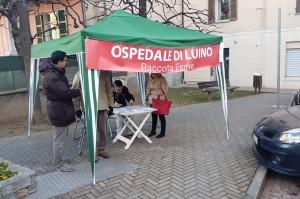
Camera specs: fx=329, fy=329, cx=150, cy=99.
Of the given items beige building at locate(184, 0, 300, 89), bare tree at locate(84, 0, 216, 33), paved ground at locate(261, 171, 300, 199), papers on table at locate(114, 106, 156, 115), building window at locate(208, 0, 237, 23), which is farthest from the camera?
building window at locate(208, 0, 237, 23)

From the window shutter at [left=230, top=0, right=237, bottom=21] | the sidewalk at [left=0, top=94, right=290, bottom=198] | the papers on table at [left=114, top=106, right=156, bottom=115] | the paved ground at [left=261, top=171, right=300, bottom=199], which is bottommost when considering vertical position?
the paved ground at [left=261, top=171, right=300, bottom=199]

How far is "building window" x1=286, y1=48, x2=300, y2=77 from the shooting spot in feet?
58.1

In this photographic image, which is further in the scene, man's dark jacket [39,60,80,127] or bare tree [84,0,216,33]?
bare tree [84,0,216,33]

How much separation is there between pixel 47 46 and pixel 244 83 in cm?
1514

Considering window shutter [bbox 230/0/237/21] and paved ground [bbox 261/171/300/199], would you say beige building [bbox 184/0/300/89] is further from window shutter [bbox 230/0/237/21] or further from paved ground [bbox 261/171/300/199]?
paved ground [bbox 261/171/300/199]

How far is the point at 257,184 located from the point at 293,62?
49.5 ft

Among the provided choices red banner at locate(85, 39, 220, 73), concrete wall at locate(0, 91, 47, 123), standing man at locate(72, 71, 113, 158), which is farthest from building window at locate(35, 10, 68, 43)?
red banner at locate(85, 39, 220, 73)

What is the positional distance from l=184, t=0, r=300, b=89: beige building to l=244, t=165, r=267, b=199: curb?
14.2 m

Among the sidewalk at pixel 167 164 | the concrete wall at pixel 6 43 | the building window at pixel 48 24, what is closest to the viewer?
the sidewalk at pixel 167 164

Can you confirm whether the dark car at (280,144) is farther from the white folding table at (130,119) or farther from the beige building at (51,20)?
the beige building at (51,20)

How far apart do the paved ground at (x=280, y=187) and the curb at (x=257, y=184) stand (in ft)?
0.45

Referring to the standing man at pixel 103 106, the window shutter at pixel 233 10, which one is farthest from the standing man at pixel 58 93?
the window shutter at pixel 233 10

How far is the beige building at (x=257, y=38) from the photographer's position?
→ 17.6 m

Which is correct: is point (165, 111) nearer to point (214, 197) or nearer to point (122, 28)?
point (122, 28)
